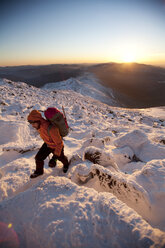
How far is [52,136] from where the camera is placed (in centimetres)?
253

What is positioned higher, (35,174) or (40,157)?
(40,157)

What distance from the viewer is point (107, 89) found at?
3228 cm

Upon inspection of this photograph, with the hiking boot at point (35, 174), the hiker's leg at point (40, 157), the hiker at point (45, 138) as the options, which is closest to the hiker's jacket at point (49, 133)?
the hiker at point (45, 138)

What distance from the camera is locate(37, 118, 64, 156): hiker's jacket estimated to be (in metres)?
2.51

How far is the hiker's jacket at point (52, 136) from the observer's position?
8.22ft

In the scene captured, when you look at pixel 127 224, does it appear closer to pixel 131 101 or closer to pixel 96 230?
pixel 96 230

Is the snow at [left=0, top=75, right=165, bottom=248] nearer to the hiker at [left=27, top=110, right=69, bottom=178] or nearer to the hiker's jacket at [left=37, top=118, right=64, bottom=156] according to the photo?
the hiker at [left=27, top=110, right=69, bottom=178]

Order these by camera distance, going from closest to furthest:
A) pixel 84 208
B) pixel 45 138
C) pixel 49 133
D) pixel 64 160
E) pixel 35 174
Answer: pixel 84 208 < pixel 49 133 < pixel 45 138 < pixel 35 174 < pixel 64 160

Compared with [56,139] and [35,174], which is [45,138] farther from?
[35,174]

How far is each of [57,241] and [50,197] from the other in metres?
0.54

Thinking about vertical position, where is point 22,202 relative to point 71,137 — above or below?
above

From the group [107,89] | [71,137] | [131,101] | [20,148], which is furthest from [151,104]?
[20,148]

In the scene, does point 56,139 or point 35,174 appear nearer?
point 56,139

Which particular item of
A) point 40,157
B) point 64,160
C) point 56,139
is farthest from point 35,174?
point 56,139
